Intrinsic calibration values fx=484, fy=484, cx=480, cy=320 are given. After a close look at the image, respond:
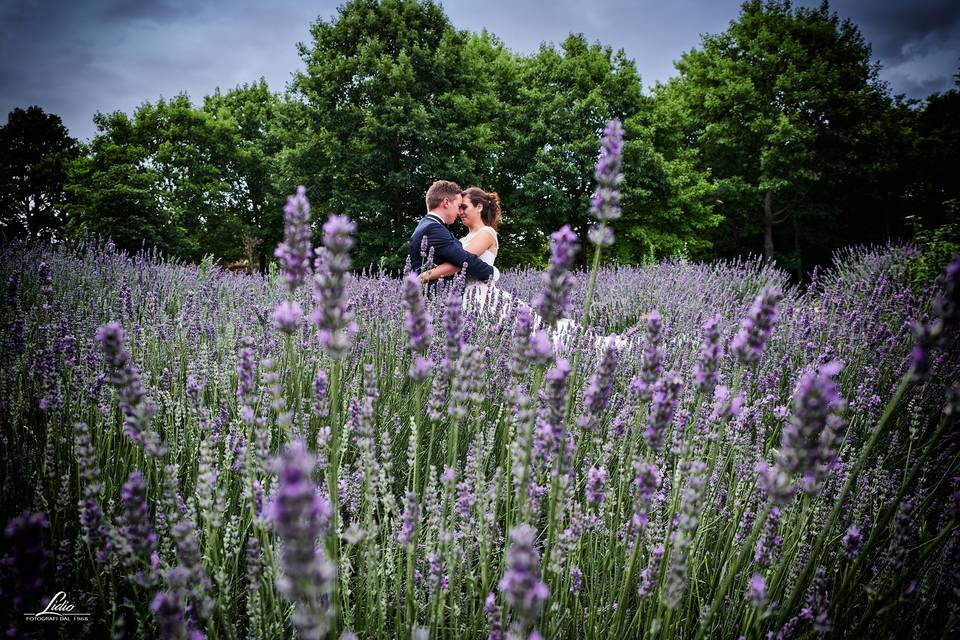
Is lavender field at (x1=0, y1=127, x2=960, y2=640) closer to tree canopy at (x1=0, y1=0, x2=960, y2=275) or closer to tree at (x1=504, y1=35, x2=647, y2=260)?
tree canopy at (x1=0, y1=0, x2=960, y2=275)

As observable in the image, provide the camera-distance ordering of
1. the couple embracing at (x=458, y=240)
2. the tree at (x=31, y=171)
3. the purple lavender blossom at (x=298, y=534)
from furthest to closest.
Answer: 1. the tree at (x=31, y=171)
2. the couple embracing at (x=458, y=240)
3. the purple lavender blossom at (x=298, y=534)

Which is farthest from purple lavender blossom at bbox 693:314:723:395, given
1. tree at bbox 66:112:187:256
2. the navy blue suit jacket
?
tree at bbox 66:112:187:256

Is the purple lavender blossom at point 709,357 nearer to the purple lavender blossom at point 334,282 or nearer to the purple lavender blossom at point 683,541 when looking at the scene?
the purple lavender blossom at point 683,541

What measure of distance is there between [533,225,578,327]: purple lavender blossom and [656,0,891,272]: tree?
72.6 ft

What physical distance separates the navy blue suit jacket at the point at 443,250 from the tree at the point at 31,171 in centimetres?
2790

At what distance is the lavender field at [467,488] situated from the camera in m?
0.93

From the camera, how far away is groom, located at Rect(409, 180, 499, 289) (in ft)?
17.8

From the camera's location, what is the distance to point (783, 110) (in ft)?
67.9

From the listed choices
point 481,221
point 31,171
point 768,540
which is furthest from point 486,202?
point 31,171

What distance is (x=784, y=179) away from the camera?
1998cm

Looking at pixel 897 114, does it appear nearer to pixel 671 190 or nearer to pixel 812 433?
pixel 671 190

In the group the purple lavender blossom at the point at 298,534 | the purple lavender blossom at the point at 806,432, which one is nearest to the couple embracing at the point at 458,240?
the purple lavender blossom at the point at 806,432

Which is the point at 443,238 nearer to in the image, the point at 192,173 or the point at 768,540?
the point at 768,540
